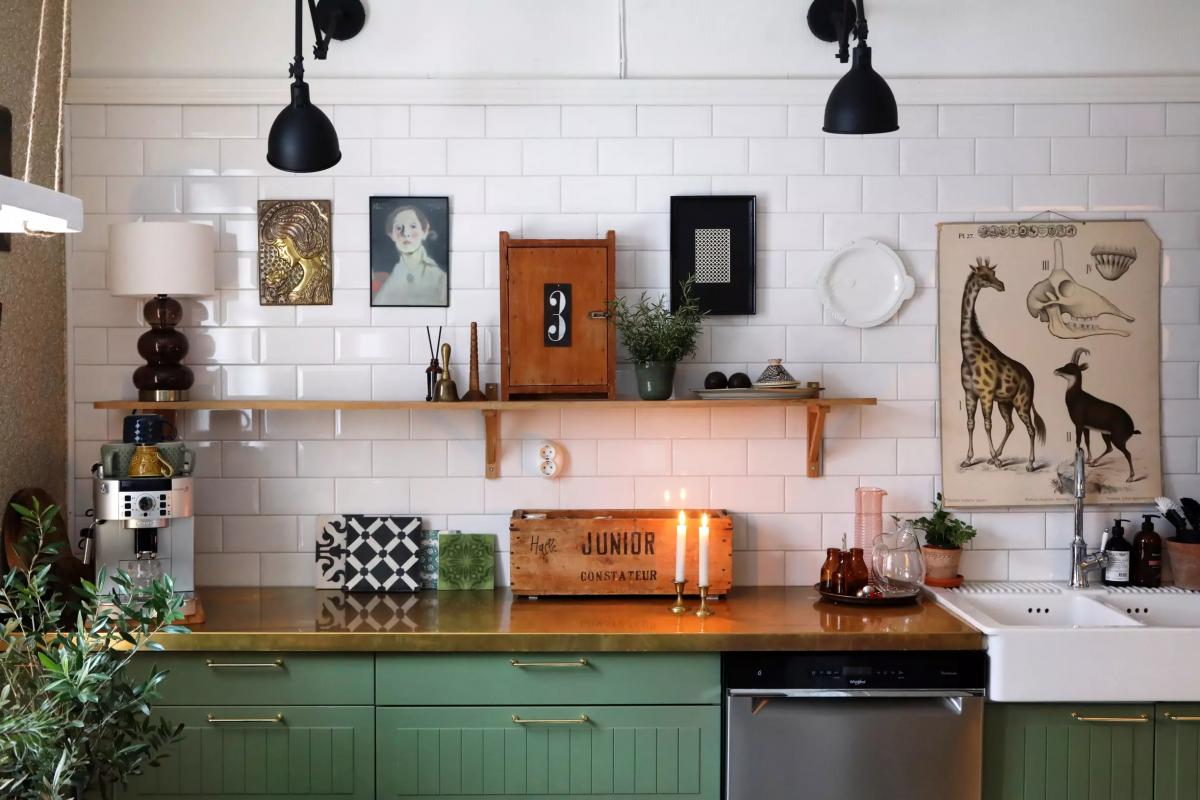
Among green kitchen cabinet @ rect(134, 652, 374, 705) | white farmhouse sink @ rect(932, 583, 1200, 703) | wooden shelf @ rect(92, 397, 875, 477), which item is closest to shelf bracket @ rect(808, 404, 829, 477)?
wooden shelf @ rect(92, 397, 875, 477)

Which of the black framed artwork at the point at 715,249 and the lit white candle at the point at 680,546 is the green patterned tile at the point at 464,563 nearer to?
the lit white candle at the point at 680,546

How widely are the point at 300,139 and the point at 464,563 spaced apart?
127cm

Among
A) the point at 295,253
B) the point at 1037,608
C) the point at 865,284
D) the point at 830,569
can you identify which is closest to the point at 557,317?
the point at 295,253

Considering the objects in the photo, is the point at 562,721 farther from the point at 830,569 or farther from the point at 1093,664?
the point at 1093,664

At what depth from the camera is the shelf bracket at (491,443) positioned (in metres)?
2.94

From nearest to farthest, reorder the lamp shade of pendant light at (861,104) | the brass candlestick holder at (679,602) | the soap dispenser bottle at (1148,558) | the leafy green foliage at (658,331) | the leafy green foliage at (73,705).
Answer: the leafy green foliage at (73,705) < the lamp shade of pendant light at (861,104) < the brass candlestick holder at (679,602) < the leafy green foliage at (658,331) < the soap dispenser bottle at (1148,558)

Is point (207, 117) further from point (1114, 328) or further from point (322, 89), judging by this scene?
point (1114, 328)

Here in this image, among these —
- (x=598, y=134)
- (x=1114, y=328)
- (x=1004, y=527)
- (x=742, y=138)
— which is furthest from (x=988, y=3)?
(x=1004, y=527)

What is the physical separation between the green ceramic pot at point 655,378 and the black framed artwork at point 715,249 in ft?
0.81

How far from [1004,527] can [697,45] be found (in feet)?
5.56

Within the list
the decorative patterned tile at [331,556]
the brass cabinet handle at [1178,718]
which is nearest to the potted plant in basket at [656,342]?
the decorative patterned tile at [331,556]

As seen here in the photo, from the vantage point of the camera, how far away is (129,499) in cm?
255

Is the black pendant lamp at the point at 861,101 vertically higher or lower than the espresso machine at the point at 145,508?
higher

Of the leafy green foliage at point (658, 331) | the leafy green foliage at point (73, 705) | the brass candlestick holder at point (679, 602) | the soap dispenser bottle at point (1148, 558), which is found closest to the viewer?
the leafy green foliage at point (73, 705)
